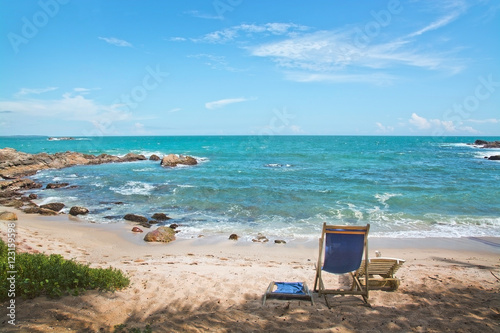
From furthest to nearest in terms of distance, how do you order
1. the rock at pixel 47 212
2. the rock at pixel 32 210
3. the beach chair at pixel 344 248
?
1. the rock at pixel 32 210
2. the rock at pixel 47 212
3. the beach chair at pixel 344 248

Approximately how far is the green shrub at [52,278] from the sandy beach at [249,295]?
0.59 feet

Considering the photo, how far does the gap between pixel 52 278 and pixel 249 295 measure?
3404 millimetres

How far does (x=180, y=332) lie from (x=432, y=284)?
17.7 feet

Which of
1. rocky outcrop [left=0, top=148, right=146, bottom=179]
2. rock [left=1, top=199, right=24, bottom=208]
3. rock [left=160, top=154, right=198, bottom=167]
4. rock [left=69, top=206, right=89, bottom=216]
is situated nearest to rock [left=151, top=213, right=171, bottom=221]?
rock [left=69, top=206, right=89, bottom=216]

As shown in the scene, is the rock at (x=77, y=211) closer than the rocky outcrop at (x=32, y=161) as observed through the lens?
Yes

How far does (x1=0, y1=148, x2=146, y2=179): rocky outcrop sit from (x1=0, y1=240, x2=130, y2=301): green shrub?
26803 millimetres

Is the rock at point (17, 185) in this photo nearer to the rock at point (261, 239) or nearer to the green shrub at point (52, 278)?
the rock at point (261, 239)

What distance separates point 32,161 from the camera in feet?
106

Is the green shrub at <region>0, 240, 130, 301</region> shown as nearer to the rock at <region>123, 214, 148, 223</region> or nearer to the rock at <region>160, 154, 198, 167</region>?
the rock at <region>123, 214, 148, 223</region>

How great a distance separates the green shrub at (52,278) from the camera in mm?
4605

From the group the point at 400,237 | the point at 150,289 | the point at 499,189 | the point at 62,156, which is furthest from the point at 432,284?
the point at 62,156

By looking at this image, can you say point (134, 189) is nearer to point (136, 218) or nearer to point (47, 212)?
point (47, 212)

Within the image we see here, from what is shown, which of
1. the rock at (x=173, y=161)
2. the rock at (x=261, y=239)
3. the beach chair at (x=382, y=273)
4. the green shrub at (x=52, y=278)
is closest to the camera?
the green shrub at (x=52, y=278)

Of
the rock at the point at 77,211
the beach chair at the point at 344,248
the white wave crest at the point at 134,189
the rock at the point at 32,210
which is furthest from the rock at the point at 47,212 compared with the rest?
the beach chair at the point at 344,248
